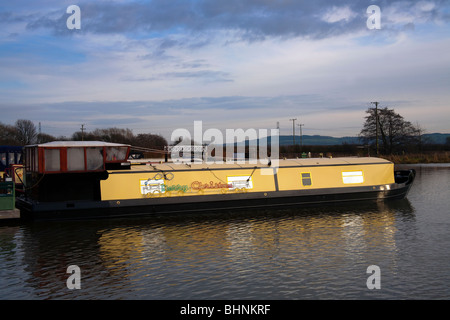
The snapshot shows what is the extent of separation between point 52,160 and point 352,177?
14.5 metres

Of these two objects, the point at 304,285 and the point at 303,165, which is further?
the point at 303,165

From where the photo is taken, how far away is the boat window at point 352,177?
2278 centimetres

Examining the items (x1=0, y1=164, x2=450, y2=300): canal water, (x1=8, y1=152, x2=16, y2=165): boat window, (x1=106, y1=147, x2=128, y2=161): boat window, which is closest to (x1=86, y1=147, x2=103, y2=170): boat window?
Result: (x1=106, y1=147, x2=128, y2=161): boat window

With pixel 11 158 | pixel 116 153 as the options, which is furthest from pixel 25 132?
pixel 116 153

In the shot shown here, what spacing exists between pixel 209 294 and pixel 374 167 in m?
15.4

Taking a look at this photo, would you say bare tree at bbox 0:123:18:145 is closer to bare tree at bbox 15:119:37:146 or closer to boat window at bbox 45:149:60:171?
bare tree at bbox 15:119:37:146

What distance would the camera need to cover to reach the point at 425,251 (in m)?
13.6

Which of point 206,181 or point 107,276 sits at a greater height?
point 206,181

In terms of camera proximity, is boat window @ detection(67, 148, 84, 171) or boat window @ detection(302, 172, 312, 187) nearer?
boat window @ detection(67, 148, 84, 171)

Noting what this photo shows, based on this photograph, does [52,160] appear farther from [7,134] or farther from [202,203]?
[7,134]

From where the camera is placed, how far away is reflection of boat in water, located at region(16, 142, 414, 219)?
18.9 metres

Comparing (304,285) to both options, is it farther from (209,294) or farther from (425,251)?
(425,251)

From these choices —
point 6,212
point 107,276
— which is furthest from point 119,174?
point 107,276

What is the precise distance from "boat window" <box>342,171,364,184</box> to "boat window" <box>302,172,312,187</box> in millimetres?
1894
